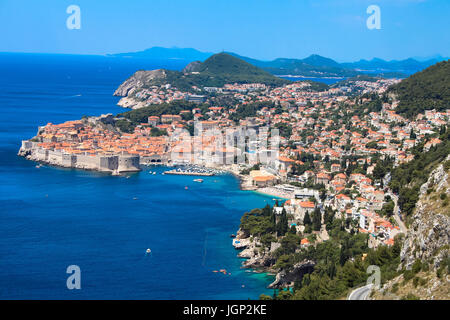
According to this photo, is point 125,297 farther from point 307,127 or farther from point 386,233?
point 307,127

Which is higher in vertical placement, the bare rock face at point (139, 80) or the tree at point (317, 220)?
the bare rock face at point (139, 80)

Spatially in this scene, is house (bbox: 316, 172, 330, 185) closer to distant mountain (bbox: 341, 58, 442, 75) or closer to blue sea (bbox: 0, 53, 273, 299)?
blue sea (bbox: 0, 53, 273, 299)

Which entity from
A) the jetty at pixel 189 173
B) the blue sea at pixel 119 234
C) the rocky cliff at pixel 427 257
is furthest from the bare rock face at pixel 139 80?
the rocky cliff at pixel 427 257

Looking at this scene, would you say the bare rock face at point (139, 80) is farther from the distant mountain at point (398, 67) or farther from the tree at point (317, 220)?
the distant mountain at point (398, 67)

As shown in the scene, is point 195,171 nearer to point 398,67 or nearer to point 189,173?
point 189,173

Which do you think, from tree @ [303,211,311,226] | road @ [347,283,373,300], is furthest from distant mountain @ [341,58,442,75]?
road @ [347,283,373,300]
